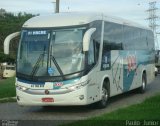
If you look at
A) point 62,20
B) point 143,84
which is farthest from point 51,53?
point 143,84

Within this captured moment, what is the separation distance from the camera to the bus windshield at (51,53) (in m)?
15.4

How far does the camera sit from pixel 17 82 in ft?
52.5

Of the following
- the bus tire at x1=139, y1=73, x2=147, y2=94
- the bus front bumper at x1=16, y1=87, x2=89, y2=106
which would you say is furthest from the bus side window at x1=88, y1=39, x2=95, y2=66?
the bus tire at x1=139, y1=73, x2=147, y2=94

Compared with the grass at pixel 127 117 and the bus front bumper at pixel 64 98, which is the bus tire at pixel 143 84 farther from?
the bus front bumper at pixel 64 98

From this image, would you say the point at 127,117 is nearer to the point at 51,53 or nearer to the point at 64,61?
the point at 64,61

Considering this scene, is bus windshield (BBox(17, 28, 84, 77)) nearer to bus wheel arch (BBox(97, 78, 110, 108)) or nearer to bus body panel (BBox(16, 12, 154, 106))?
bus body panel (BBox(16, 12, 154, 106))

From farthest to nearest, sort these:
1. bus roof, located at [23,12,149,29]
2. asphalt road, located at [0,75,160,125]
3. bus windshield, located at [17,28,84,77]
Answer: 1. bus roof, located at [23,12,149,29]
2. bus windshield, located at [17,28,84,77]
3. asphalt road, located at [0,75,160,125]

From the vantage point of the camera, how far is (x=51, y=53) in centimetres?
1556

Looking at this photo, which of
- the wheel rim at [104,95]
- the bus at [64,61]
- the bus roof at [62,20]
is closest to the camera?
the bus at [64,61]

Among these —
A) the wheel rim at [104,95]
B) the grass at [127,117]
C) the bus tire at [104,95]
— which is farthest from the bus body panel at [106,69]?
the grass at [127,117]

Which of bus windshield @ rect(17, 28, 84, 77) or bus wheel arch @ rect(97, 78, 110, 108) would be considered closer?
bus windshield @ rect(17, 28, 84, 77)

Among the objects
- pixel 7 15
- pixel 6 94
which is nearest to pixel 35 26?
pixel 6 94

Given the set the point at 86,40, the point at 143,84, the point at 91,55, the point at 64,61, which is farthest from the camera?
the point at 143,84

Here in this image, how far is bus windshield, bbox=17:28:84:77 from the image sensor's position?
1539 centimetres
